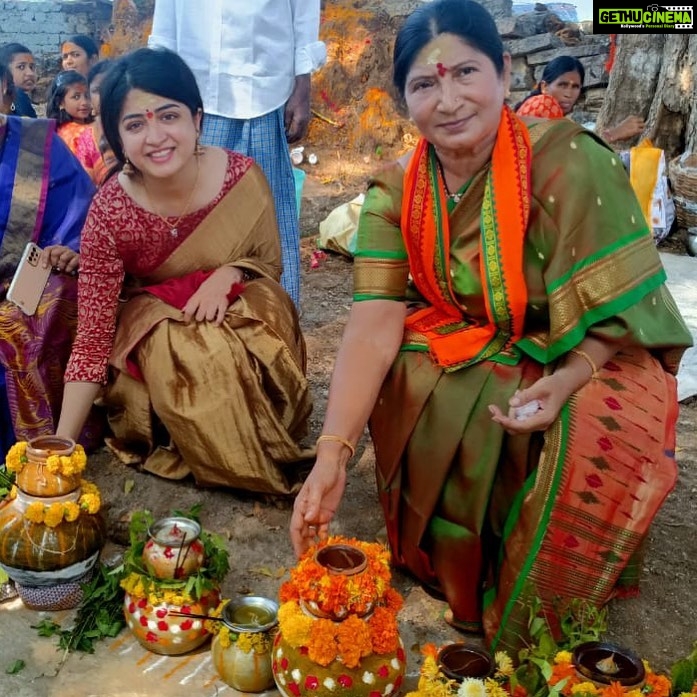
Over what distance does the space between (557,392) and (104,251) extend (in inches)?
69.2

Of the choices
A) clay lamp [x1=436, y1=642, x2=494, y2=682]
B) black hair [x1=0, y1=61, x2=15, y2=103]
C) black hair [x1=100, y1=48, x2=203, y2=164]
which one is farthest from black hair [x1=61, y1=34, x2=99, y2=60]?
clay lamp [x1=436, y1=642, x2=494, y2=682]

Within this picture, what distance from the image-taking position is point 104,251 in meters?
2.97

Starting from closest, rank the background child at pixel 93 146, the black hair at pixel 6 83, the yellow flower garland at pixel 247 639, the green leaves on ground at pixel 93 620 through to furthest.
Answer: the yellow flower garland at pixel 247 639 → the green leaves on ground at pixel 93 620 → the black hair at pixel 6 83 → the background child at pixel 93 146

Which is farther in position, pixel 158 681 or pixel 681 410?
pixel 681 410

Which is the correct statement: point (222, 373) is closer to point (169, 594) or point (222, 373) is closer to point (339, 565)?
point (169, 594)

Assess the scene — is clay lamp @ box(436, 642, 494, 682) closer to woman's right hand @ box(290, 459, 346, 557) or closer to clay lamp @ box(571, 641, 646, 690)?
clay lamp @ box(571, 641, 646, 690)

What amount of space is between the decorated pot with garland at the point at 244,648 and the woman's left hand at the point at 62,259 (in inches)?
64.2

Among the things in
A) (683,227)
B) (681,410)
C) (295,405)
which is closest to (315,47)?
(295,405)

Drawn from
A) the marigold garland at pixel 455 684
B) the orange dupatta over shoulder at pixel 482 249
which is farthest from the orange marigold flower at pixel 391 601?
the orange dupatta over shoulder at pixel 482 249

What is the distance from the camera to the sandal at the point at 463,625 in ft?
7.70

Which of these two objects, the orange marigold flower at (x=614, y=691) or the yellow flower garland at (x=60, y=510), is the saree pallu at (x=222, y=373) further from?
the orange marigold flower at (x=614, y=691)

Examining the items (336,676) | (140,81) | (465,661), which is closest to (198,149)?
(140,81)

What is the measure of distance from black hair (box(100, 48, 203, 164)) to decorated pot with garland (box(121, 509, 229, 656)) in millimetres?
1493

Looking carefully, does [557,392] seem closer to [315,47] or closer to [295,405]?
[295,405]
